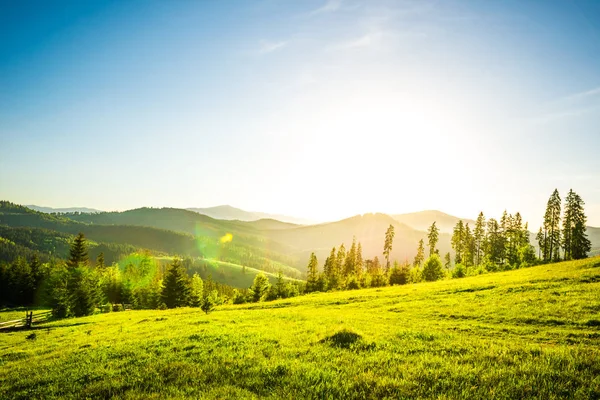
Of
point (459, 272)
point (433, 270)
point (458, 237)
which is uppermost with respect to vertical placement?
point (458, 237)

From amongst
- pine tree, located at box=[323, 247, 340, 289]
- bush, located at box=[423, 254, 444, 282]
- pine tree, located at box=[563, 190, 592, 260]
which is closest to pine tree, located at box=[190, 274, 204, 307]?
pine tree, located at box=[323, 247, 340, 289]

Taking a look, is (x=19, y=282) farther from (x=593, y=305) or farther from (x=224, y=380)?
(x=593, y=305)

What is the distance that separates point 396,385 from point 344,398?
1707 millimetres

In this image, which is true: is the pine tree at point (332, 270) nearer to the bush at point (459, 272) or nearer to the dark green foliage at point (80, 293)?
the bush at point (459, 272)

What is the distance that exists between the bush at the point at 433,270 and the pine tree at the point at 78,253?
88099mm

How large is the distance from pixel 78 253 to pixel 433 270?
91656 millimetres

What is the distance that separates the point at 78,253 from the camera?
72688 mm

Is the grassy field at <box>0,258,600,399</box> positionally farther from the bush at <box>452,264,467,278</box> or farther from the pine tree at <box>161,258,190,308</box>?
the pine tree at <box>161,258,190,308</box>

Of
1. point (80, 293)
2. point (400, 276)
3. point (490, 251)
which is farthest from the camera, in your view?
point (490, 251)

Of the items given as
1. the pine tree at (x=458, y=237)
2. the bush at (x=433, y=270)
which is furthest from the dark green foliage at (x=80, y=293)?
the pine tree at (x=458, y=237)

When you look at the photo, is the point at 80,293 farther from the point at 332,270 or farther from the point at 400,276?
the point at 400,276

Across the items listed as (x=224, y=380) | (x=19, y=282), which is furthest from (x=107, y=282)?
(x=224, y=380)

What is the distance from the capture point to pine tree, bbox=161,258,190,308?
2864 inches

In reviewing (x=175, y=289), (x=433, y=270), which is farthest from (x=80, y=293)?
(x=433, y=270)
